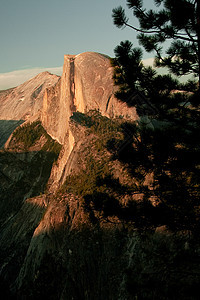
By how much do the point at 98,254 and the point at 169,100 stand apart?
23.7 m

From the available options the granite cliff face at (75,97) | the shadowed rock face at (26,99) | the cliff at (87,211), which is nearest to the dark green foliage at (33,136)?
the cliff at (87,211)

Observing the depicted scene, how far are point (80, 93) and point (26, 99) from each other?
72216 millimetres

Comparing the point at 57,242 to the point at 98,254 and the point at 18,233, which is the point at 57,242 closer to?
the point at 98,254

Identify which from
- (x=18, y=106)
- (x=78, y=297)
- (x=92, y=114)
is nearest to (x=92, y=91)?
(x=92, y=114)

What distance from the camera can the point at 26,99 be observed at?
408 ft

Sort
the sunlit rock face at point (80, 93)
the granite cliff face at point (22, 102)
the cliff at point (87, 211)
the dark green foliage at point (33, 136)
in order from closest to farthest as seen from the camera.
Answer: the cliff at point (87, 211), the sunlit rock face at point (80, 93), the dark green foliage at point (33, 136), the granite cliff face at point (22, 102)

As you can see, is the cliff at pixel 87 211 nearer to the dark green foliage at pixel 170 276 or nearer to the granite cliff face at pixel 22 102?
the dark green foliage at pixel 170 276

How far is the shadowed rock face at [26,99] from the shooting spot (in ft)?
387

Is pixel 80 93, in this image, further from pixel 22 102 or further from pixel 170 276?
pixel 22 102

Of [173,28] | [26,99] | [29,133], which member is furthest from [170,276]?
[26,99]

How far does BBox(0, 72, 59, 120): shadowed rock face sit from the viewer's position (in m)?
118

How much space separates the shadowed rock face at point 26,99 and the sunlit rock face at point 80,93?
122 ft

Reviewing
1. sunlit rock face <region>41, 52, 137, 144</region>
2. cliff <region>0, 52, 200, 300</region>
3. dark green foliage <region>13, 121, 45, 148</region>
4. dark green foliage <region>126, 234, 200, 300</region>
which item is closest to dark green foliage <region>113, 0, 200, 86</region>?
cliff <region>0, 52, 200, 300</region>

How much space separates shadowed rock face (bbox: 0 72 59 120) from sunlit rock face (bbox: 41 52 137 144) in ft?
122
